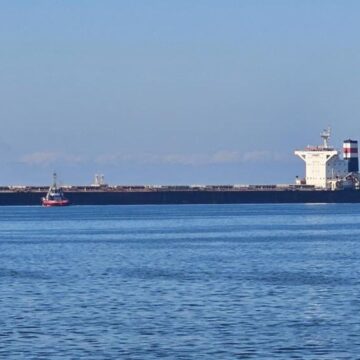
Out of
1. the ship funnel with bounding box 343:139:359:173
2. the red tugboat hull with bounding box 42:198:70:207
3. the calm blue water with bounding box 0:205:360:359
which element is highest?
the ship funnel with bounding box 343:139:359:173

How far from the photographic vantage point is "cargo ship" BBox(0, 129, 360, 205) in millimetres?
160250

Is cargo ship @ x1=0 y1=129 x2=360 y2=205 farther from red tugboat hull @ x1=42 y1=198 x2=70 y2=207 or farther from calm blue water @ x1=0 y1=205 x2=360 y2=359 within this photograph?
calm blue water @ x1=0 y1=205 x2=360 y2=359

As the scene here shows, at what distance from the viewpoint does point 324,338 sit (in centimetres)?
3178

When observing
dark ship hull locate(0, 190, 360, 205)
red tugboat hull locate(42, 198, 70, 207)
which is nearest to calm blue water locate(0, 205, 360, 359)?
dark ship hull locate(0, 190, 360, 205)

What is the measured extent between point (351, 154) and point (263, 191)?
12.5 m

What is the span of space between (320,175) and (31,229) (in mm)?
70246

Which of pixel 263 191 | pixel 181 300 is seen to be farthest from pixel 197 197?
pixel 181 300

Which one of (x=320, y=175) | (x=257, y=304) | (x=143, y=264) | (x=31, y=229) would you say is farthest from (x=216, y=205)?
(x=257, y=304)

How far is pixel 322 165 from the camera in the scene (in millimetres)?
163875

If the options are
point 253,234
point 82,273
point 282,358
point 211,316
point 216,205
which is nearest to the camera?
point 282,358

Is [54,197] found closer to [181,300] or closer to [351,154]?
[351,154]

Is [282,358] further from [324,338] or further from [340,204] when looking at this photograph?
[340,204]

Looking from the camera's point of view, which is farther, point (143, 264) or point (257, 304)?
point (143, 264)

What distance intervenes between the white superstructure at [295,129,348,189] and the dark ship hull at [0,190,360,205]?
2.91m
